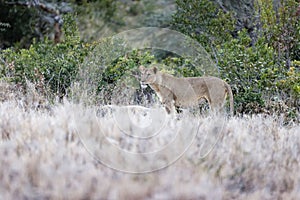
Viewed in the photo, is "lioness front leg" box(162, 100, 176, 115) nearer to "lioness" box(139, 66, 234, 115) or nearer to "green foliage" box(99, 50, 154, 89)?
"lioness" box(139, 66, 234, 115)

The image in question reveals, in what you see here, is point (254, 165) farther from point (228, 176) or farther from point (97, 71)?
point (97, 71)

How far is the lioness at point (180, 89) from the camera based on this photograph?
7.41m

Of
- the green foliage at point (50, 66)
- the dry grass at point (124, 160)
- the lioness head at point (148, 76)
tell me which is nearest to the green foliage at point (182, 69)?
the lioness head at point (148, 76)

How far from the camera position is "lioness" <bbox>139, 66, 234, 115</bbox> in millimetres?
7414

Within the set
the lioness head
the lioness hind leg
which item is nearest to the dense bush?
→ the lioness hind leg

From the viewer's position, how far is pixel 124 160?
432 cm

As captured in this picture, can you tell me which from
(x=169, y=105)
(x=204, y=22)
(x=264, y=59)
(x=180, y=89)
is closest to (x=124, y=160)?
(x=169, y=105)

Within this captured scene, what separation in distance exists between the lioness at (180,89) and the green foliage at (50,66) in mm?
1884

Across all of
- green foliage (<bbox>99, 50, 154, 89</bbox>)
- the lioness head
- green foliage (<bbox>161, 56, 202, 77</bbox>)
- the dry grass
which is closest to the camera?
the dry grass

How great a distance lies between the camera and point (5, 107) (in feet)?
20.1

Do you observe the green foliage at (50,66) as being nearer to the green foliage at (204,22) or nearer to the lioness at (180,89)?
the lioness at (180,89)

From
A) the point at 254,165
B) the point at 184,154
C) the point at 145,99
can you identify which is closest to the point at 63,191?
the point at 184,154

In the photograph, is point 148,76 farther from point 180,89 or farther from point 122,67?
point 122,67

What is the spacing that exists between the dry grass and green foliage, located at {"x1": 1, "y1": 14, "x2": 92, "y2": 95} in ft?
11.2
